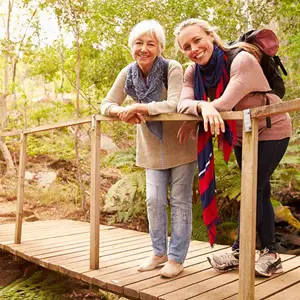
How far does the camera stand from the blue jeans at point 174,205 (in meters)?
3.01

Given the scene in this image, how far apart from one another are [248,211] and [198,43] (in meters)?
1.13

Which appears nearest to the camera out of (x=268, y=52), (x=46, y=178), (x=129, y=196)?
(x=268, y=52)

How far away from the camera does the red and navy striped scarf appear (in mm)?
2602

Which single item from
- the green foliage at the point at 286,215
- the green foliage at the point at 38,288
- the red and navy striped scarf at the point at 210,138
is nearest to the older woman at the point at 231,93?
the red and navy striped scarf at the point at 210,138

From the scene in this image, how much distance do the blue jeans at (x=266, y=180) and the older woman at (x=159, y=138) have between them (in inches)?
18.4

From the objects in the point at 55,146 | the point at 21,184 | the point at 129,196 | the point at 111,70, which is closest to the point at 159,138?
the point at 21,184

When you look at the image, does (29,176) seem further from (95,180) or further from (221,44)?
(221,44)

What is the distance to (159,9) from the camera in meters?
6.45

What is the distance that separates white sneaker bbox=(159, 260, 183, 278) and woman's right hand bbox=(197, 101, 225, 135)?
1.17 metres

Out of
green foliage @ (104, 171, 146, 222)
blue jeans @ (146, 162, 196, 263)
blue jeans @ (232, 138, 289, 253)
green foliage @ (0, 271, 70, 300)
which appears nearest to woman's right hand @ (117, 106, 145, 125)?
blue jeans @ (146, 162, 196, 263)

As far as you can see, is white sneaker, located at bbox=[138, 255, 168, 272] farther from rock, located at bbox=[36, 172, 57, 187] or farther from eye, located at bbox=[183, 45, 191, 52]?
rock, located at bbox=[36, 172, 57, 187]

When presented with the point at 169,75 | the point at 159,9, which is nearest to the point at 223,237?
the point at 169,75

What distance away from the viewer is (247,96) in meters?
2.60

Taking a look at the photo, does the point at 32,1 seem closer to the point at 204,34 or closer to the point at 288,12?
the point at 288,12
